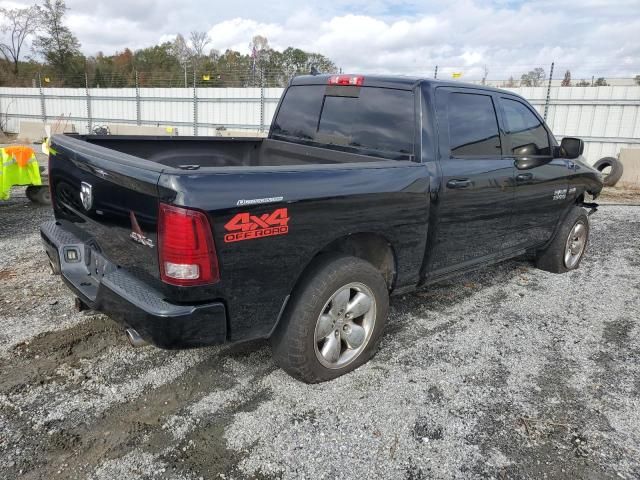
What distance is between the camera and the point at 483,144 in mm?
3895

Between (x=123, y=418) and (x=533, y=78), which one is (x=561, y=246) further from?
(x=533, y=78)

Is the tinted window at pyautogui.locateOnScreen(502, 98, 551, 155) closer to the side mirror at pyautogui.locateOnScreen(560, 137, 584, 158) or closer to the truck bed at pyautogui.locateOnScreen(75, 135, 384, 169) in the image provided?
the side mirror at pyautogui.locateOnScreen(560, 137, 584, 158)

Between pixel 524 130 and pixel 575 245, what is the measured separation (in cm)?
188

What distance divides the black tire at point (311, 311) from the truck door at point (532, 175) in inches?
76.8

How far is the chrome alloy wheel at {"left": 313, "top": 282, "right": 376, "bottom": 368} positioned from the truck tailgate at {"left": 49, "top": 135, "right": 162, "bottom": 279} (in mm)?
1054

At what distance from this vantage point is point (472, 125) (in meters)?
3.80

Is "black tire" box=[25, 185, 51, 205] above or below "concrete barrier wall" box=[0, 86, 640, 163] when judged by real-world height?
below

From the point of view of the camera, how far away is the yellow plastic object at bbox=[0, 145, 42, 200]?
6859mm

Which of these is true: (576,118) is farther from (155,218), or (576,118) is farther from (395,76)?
(155,218)

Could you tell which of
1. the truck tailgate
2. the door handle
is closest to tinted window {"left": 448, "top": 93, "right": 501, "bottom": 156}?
the door handle

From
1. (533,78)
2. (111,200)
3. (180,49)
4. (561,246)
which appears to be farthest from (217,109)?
(180,49)

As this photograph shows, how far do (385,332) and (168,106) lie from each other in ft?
67.7

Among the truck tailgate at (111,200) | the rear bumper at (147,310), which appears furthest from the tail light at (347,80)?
the rear bumper at (147,310)

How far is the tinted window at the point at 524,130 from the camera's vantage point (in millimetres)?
4250
